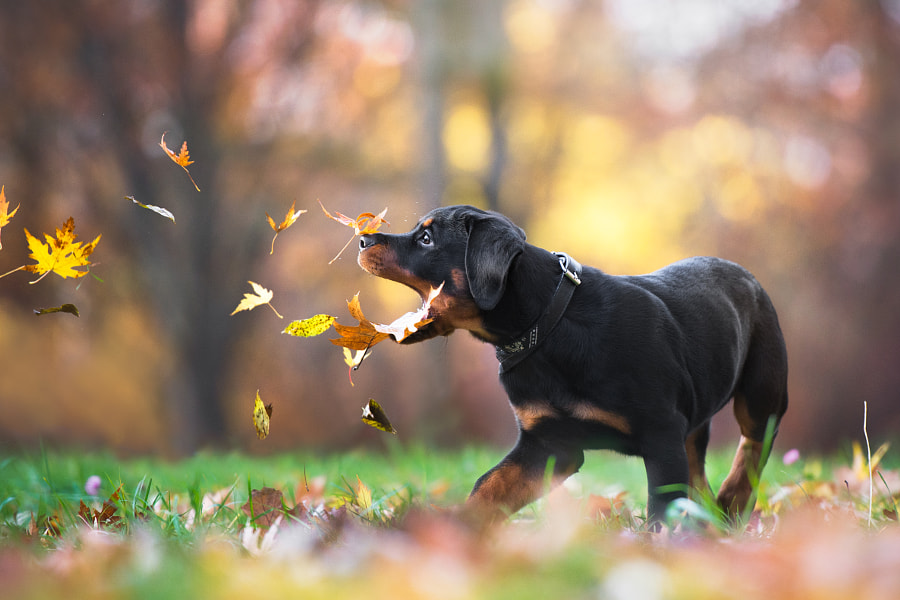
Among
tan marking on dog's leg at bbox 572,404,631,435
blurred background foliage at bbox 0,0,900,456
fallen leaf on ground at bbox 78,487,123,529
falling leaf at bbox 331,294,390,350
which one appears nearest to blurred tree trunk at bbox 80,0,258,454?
blurred background foliage at bbox 0,0,900,456

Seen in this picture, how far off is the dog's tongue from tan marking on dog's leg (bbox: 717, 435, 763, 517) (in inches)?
66.6

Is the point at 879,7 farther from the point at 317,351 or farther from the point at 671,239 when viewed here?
the point at 317,351

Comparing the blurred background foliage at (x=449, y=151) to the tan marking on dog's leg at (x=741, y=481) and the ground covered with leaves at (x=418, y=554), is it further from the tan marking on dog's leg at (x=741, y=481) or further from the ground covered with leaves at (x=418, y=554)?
the ground covered with leaves at (x=418, y=554)

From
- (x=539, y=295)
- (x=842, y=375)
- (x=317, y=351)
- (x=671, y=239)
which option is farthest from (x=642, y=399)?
(x=317, y=351)

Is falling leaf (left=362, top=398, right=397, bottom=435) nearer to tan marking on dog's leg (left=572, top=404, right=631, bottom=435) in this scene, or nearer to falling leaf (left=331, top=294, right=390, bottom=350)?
falling leaf (left=331, top=294, right=390, bottom=350)

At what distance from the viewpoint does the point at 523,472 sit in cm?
303

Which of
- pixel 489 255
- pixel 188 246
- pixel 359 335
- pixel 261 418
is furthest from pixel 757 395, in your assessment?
pixel 188 246

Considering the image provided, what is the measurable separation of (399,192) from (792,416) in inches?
250

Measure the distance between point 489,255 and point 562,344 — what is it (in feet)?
1.35

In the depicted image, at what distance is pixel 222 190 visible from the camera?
10828mm

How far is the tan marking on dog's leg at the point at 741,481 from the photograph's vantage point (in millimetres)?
3537

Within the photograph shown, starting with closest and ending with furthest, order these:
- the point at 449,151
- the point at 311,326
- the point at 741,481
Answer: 1. the point at 311,326
2. the point at 741,481
3. the point at 449,151

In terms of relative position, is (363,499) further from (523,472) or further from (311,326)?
(311,326)

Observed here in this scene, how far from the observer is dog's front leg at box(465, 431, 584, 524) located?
298cm
